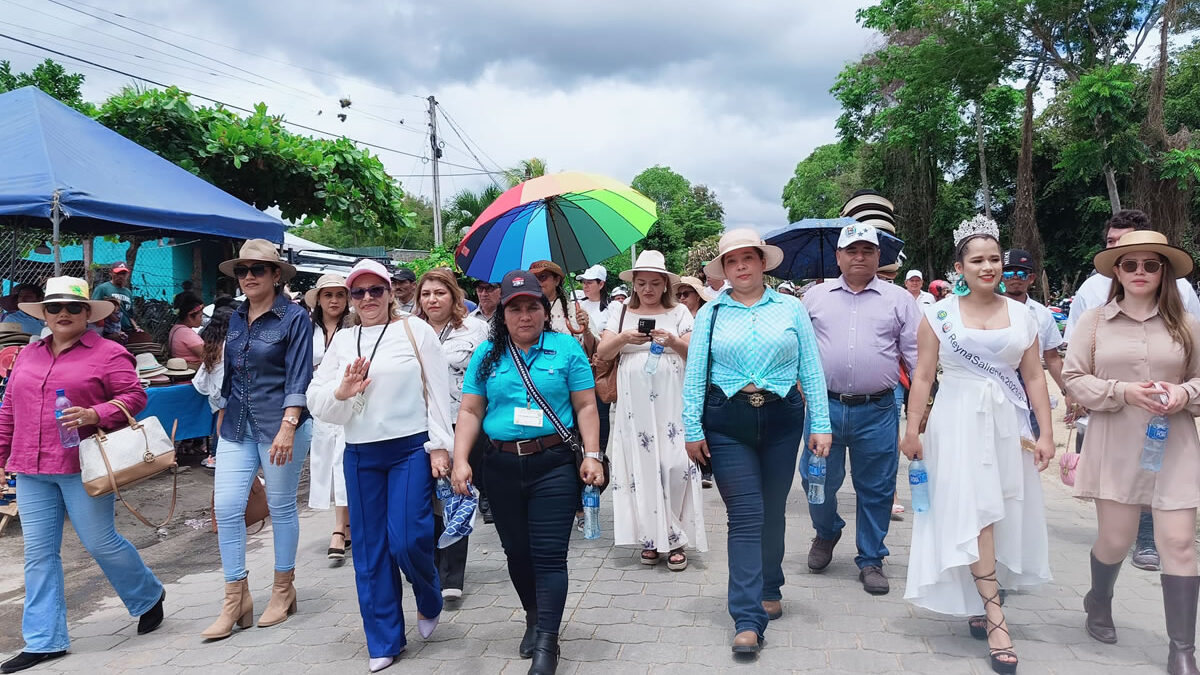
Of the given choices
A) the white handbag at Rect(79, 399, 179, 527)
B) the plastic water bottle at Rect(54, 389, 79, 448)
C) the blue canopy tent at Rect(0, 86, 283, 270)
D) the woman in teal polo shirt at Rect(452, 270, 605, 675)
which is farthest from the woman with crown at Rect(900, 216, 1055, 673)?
the blue canopy tent at Rect(0, 86, 283, 270)

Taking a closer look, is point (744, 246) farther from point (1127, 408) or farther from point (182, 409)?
point (182, 409)

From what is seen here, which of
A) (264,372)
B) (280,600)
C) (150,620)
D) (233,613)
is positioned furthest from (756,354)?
(150,620)

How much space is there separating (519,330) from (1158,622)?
3.44 metres

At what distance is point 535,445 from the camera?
11.0 ft

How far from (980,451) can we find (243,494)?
370 cm

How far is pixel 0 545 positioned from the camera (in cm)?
599

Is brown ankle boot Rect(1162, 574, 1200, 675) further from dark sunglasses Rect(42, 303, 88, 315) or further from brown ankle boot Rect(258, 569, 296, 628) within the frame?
dark sunglasses Rect(42, 303, 88, 315)

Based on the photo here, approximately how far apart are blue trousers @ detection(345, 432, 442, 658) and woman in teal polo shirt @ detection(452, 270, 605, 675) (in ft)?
1.01

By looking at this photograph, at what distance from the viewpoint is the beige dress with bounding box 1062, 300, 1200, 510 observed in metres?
3.31

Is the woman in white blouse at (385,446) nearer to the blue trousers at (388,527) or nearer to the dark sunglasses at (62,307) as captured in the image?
the blue trousers at (388,527)

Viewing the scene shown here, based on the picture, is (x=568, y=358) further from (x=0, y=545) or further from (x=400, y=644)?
(x=0, y=545)

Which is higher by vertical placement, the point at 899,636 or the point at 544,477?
the point at 544,477

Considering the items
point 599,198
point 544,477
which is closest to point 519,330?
point 544,477

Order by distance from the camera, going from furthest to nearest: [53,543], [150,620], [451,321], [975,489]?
[451,321], [150,620], [53,543], [975,489]
